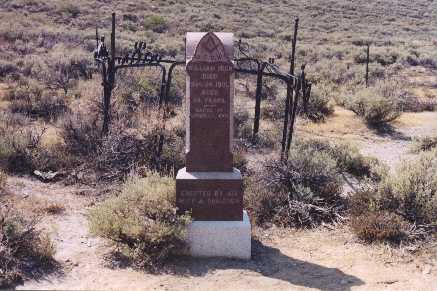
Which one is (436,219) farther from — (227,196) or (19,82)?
(19,82)

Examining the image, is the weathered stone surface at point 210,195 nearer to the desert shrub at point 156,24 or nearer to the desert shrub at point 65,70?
the desert shrub at point 65,70

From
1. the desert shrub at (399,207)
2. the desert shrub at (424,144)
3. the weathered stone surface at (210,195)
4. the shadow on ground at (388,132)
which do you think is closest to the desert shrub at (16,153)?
the weathered stone surface at (210,195)

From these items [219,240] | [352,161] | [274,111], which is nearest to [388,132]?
[274,111]

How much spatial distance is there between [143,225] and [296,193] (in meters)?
2.66

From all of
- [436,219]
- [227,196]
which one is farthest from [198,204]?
[436,219]

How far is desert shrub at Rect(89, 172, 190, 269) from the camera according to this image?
6.04 metres

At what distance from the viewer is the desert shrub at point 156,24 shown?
33938mm

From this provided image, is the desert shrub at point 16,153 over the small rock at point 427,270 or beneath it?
over

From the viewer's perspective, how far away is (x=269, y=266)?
6.29 metres

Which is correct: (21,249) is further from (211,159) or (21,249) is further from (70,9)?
Answer: (70,9)

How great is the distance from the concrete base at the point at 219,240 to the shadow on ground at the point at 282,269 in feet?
0.30

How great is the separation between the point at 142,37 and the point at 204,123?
25.5 meters

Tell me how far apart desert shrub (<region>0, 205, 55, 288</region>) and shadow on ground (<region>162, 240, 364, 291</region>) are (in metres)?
1.33

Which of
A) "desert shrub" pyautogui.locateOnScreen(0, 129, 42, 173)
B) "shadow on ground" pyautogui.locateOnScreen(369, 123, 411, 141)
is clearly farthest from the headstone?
"shadow on ground" pyautogui.locateOnScreen(369, 123, 411, 141)
